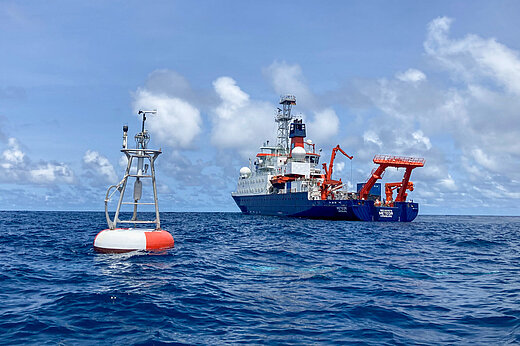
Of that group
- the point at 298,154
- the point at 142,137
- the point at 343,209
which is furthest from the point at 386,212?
the point at 142,137

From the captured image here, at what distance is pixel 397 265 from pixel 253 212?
74.4m

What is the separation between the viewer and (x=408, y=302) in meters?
10.6

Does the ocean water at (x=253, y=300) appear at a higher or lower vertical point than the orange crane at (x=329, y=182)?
lower

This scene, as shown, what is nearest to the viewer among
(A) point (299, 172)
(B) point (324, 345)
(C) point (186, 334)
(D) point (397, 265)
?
(B) point (324, 345)

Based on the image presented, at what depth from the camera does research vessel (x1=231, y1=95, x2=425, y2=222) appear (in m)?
57.4

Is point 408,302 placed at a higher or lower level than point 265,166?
lower

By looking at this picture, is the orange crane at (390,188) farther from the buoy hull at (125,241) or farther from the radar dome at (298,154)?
the buoy hull at (125,241)

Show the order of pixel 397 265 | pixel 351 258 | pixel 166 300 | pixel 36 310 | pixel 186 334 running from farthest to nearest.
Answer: pixel 351 258 → pixel 397 265 → pixel 166 300 → pixel 36 310 → pixel 186 334

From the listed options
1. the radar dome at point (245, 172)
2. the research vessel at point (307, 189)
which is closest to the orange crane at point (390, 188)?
the research vessel at point (307, 189)

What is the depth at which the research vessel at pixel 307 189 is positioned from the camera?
57375mm

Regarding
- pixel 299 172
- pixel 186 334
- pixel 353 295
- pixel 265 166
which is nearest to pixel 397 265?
pixel 353 295

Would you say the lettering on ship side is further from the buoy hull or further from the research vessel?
the buoy hull

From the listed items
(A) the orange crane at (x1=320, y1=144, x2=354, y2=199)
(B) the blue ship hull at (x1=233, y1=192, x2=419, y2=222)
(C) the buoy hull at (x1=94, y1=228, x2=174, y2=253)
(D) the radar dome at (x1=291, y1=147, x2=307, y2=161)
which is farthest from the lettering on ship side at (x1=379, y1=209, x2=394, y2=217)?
(C) the buoy hull at (x1=94, y1=228, x2=174, y2=253)

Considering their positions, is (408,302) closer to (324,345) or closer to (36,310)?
(324,345)
